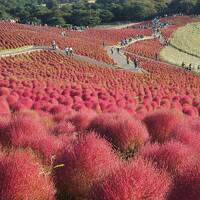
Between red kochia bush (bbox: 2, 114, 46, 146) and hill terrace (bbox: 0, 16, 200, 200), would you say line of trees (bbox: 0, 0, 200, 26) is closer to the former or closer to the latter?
hill terrace (bbox: 0, 16, 200, 200)

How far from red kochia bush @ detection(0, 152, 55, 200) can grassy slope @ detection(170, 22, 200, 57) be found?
84441 millimetres

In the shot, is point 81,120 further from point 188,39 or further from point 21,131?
point 188,39

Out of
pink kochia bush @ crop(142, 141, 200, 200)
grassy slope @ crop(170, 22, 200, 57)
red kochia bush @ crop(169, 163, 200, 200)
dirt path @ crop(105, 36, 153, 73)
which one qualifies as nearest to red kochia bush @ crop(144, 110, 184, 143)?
pink kochia bush @ crop(142, 141, 200, 200)

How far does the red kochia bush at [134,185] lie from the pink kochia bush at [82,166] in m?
1.52

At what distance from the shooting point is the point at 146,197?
7.23 m

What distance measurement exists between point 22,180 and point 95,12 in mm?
130073

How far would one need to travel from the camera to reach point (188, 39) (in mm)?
107812

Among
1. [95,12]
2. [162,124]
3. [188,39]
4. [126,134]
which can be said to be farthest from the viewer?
[95,12]

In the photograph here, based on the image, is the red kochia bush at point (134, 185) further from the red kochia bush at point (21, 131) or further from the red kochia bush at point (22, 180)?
the red kochia bush at point (21, 131)

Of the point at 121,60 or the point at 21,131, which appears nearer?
the point at 21,131

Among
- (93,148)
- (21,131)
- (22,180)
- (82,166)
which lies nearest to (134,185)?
(22,180)

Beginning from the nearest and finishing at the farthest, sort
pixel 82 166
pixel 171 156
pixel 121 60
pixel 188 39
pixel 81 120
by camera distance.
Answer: pixel 82 166 < pixel 171 156 < pixel 81 120 < pixel 121 60 < pixel 188 39

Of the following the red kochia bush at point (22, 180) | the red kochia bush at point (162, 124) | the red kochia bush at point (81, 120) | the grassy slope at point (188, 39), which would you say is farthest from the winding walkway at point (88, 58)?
the red kochia bush at point (22, 180)

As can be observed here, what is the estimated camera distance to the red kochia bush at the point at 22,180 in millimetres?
7812
